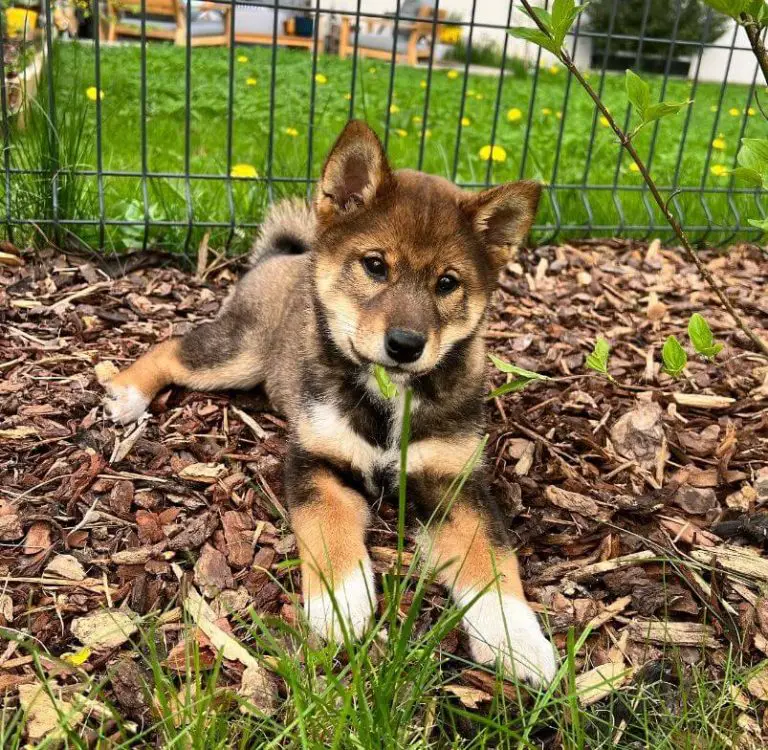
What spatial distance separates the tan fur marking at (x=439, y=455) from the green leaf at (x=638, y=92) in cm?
130

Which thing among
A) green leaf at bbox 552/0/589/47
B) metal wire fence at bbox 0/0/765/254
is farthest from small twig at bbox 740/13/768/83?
metal wire fence at bbox 0/0/765/254

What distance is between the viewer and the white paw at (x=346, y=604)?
246 cm

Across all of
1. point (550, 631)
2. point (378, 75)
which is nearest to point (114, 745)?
point (550, 631)

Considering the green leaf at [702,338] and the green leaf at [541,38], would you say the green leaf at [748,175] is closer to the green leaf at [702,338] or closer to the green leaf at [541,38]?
the green leaf at [702,338]

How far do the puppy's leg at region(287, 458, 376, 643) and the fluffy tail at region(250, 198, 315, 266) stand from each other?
5.37 feet

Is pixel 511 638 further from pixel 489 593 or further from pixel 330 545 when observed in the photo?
pixel 330 545

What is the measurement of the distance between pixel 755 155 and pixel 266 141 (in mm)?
5342

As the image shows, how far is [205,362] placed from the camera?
376 centimetres

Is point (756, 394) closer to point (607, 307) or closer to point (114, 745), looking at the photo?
point (607, 307)

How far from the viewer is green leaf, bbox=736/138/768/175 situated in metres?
2.06

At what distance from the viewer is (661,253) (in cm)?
561

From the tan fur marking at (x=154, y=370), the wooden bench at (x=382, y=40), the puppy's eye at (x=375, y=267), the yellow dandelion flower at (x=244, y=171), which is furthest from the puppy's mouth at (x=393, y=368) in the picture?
the wooden bench at (x=382, y=40)

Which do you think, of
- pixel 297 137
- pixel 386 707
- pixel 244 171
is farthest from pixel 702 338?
pixel 297 137

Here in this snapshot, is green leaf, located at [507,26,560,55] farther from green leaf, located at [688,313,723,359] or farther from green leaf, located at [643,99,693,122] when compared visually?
green leaf, located at [688,313,723,359]
